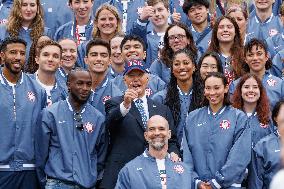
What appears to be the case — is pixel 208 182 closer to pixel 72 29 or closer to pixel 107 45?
pixel 107 45

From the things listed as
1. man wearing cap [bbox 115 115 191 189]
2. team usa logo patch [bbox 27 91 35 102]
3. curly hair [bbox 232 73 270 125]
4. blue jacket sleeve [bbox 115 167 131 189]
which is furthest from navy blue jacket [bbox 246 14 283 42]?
blue jacket sleeve [bbox 115 167 131 189]

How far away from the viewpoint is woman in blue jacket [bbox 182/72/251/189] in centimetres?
795

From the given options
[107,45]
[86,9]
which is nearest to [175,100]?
[107,45]

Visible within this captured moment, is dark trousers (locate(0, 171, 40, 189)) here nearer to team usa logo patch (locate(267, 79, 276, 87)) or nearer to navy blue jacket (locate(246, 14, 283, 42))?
team usa logo patch (locate(267, 79, 276, 87))

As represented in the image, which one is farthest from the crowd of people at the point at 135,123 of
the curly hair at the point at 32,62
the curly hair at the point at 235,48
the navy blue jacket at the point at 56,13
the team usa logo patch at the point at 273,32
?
the navy blue jacket at the point at 56,13

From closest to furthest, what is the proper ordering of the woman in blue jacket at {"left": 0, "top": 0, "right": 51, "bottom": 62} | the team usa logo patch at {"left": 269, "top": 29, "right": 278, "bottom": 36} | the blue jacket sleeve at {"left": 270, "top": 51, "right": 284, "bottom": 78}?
the blue jacket sleeve at {"left": 270, "top": 51, "right": 284, "bottom": 78} → the woman in blue jacket at {"left": 0, "top": 0, "right": 51, "bottom": 62} → the team usa logo patch at {"left": 269, "top": 29, "right": 278, "bottom": 36}

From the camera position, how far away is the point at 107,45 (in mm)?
9148

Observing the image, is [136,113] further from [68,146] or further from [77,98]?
[68,146]

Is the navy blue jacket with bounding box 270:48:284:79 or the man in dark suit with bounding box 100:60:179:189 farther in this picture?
the navy blue jacket with bounding box 270:48:284:79

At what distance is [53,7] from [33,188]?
5008 mm

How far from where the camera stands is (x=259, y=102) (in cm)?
866

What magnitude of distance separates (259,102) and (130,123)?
5.31ft

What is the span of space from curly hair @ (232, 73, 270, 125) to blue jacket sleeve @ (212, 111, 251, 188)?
485mm

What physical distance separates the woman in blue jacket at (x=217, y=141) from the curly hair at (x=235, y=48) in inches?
58.9
